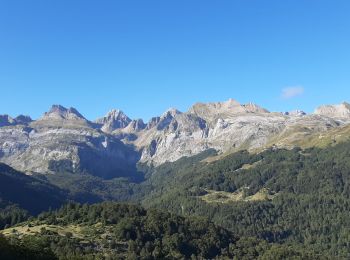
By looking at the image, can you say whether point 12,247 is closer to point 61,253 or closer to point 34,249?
point 34,249

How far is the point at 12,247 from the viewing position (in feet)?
510

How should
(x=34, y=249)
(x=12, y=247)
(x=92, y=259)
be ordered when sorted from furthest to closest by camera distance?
1. (x=92, y=259)
2. (x=34, y=249)
3. (x=12, y=247)

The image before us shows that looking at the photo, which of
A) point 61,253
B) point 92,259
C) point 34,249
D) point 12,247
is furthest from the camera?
point 61,253

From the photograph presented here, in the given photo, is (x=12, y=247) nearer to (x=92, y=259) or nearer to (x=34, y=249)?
(x=34, y=249)

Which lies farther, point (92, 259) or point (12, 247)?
point (92, 259)

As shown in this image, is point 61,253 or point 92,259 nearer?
point 92,259

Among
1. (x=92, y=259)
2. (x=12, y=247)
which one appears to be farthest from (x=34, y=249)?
(x=92, y=259)

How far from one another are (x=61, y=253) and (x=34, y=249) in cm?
3352

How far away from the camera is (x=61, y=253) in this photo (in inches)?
7820

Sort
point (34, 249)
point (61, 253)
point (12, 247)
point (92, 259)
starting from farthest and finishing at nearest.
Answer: point (61, 253), point (92, 259), point (34, 249), point (12, 247)

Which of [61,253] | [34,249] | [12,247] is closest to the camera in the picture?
[12,247]

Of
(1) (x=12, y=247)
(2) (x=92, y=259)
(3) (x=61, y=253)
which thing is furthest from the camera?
(3) (x=61, y=253)

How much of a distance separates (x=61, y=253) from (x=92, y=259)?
71.7 ft

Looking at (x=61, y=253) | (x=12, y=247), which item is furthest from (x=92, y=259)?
(x=12, y=247)
